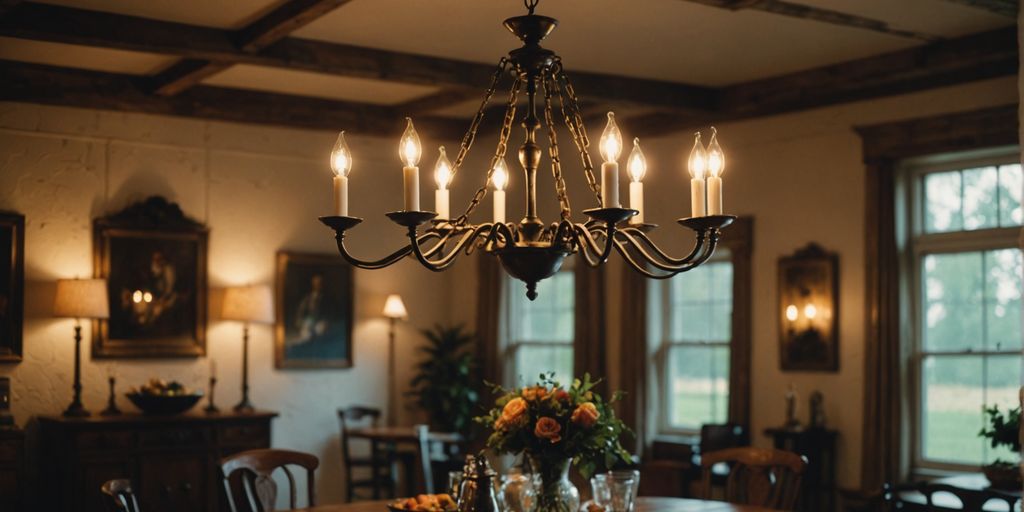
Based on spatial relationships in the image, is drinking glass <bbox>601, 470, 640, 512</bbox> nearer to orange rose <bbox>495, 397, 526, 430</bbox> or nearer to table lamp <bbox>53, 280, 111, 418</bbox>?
orange rose <bbox>495, 397, 526, 430</bbox>

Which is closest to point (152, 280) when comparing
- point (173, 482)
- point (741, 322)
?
point (173, 482)

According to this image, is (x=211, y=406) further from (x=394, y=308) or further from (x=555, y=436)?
(x=555, y=436)

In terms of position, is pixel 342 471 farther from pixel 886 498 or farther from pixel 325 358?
pixel 886 498

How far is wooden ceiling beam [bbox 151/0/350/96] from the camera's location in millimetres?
5887

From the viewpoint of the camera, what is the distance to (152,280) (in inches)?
328

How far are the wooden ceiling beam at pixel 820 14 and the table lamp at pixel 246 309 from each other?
→ 13.9 feet

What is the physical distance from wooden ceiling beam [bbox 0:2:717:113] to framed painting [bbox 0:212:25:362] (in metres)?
1.89

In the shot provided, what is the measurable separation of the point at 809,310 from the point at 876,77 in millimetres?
1608

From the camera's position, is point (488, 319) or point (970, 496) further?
point (488, 319)

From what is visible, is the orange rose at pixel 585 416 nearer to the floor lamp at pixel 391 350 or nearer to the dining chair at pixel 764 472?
the dining chair at pixel 764 472

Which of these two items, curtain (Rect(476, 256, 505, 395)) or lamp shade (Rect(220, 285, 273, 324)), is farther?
curtain (Rect(476, 256, 505, 395))

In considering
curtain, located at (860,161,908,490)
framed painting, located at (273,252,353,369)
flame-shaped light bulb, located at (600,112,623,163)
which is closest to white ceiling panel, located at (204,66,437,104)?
framed painting, located at (273,252,353,369)

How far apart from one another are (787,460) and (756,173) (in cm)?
353

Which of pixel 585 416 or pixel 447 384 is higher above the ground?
pixel 585 416
